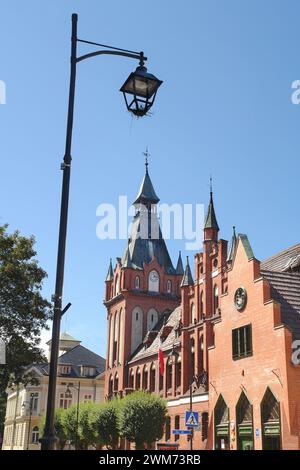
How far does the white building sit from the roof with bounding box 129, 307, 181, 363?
21109mm

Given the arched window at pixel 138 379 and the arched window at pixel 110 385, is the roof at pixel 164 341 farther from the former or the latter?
the arched window at pixel 110 385

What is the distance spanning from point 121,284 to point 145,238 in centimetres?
816

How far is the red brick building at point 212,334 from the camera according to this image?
28641mm

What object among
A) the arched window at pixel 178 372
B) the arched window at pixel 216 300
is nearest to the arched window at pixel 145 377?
the arched window at pixel 178 372

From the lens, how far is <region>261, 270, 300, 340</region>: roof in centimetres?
2973

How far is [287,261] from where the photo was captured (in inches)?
1500

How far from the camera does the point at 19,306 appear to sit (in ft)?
84.0

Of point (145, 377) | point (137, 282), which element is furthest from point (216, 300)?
point (137, 282)

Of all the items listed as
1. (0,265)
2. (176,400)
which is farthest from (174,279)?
(0,265)

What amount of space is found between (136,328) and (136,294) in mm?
4123

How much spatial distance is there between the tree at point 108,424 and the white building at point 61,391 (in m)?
34.8

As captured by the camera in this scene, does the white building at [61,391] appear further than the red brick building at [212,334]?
Yes

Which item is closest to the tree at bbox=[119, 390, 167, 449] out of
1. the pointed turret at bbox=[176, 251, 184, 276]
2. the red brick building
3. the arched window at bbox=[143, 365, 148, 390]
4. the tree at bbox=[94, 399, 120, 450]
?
the tree at bbox=[94, 399, 120, 450]
